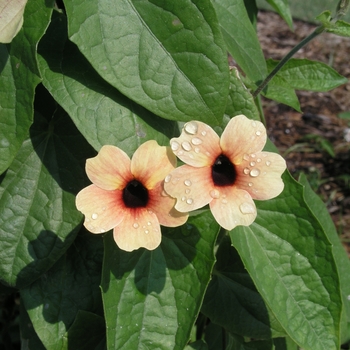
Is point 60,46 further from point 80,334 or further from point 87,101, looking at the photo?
point 80,334

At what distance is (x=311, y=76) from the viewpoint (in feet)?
3.91

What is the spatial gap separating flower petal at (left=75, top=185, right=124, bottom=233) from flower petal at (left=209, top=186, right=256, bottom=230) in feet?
0.49

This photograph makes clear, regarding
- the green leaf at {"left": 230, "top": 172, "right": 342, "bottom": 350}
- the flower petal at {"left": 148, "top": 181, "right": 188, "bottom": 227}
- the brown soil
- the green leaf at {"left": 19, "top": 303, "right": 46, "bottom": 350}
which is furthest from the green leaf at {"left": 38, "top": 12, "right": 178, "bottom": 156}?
the brown soil

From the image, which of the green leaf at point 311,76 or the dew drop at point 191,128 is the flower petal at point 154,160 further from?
the green leaf at point 311,76

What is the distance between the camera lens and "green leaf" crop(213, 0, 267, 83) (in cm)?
107

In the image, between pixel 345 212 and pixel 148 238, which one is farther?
pixel 345 212

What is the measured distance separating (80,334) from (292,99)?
0.70m

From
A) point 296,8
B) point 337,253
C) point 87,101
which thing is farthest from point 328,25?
point 296,8

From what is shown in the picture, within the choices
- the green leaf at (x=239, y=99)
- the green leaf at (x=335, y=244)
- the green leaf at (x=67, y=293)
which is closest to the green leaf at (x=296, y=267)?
the green leaf at (x=239, y=99)

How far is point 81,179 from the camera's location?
1.00 meters

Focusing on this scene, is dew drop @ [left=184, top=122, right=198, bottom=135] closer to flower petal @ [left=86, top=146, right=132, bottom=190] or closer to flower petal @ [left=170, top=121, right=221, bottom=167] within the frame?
flower petal @ [left=170, top=121, right=221, bottom=167]

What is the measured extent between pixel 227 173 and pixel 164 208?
4.7 inches

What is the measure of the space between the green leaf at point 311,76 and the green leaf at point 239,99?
27 centimetres

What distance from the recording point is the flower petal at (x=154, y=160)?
0.78m
